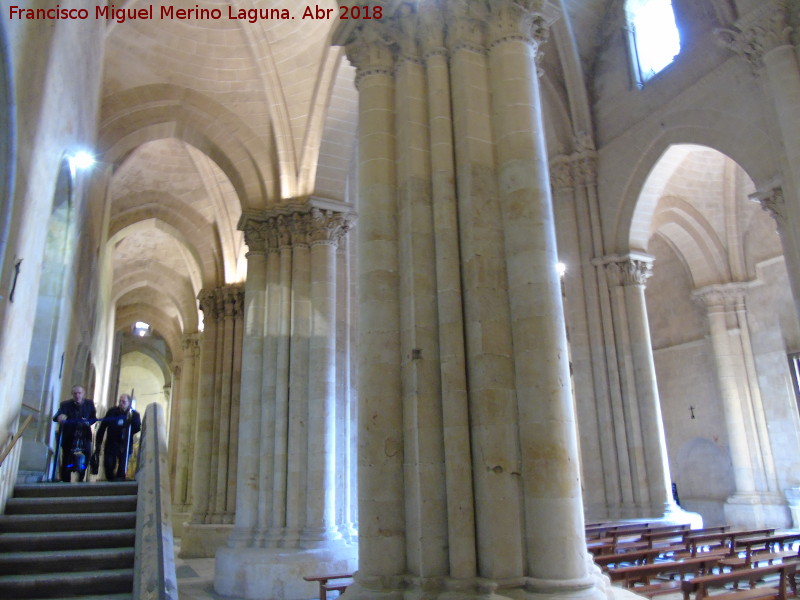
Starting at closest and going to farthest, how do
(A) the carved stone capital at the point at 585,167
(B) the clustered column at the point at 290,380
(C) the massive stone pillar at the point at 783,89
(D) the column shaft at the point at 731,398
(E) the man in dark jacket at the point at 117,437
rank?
(C) the massive stone pillar at the point at 783,89 → (E) the man in dark jacket at the point at 117,437 → (B) the clustered column at the point at 290,380 → (A) the carved stone capital at the point at 585,167 → (D) the column shaft at the point at 731,398

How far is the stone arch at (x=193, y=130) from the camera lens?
1295cm

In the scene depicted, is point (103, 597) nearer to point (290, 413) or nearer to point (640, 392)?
point (290, 413)

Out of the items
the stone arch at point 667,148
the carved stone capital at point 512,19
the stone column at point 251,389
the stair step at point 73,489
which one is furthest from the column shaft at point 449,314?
the stone column at point 251,389

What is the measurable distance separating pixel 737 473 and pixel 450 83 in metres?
14.6

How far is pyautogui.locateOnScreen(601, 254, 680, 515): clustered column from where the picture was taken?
1228cm

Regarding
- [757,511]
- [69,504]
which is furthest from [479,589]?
[757,511]

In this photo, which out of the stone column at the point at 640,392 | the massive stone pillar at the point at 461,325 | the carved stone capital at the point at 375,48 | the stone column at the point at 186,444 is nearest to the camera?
the massive stone pillar at the point at 461,325

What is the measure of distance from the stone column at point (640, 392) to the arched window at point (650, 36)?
13.2 feet

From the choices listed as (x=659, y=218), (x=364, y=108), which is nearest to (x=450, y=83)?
(x=364, y=108)

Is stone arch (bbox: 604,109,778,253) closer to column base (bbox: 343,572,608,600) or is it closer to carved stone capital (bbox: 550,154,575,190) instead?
carved stone capital (bbox: 550,154,575,190)

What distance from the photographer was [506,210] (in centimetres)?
605

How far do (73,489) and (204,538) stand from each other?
933 centimetres

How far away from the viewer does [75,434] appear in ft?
28.1

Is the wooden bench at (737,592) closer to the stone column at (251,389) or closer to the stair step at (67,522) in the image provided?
the stair step at (67,522)
